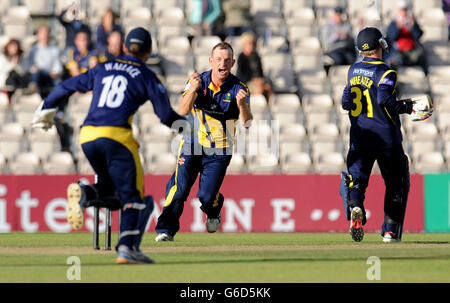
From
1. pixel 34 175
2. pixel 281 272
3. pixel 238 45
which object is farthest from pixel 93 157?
pixel 238 45

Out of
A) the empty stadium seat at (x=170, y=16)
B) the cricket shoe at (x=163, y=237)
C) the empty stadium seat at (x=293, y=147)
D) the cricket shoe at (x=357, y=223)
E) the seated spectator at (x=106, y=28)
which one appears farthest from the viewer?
the empty stadium seat at (x=170, y=16)

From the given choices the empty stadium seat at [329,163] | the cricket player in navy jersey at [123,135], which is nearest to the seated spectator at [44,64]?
the empty stadium seat at [329,163]

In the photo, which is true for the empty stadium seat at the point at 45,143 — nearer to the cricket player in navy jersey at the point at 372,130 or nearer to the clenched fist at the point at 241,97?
the cricket player in navy jersey at the point at 372,130

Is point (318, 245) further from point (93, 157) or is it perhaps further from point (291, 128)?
point (291, 128)

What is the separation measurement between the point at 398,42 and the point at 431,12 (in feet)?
5.98

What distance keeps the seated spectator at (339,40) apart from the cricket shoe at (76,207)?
1069 cm

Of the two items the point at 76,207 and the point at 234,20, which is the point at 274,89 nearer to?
the point at 234,20

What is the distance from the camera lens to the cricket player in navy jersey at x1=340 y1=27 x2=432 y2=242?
1096 cm

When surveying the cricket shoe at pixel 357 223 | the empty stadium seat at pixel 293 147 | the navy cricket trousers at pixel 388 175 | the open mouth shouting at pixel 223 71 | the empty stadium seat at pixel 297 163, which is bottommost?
the cricket shoe at pixel 357 223

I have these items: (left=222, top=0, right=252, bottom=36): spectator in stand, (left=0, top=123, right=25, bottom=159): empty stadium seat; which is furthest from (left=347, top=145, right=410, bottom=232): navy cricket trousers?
(left=222, top=0, right=252, bottom=36): spectator in stand

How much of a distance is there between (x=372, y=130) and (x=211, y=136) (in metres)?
1.77

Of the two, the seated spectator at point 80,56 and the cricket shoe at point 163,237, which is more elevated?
the seated spectator at point 80,56

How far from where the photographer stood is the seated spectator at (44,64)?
57.3 feet

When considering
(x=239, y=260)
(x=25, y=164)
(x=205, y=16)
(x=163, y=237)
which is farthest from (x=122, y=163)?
(x=205, y=16)
